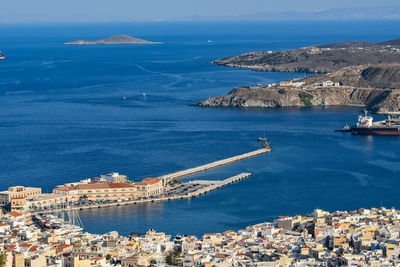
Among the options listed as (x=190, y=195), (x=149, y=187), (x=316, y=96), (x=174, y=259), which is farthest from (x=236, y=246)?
(x=316, y=96)

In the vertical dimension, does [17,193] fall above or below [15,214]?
below

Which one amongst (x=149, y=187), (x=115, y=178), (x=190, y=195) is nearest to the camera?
(x=190, y=195)

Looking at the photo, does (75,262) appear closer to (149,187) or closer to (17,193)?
(17,193)

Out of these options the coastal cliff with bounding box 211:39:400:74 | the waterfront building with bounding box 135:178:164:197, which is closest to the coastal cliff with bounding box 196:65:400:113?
the coastal cliff with bounding box 211:39:400:74

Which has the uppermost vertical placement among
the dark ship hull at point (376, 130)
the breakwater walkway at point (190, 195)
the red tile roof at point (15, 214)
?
the red tile roof at point (15, 214)

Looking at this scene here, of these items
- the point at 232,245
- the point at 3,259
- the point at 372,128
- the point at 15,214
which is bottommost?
the point at 372,128

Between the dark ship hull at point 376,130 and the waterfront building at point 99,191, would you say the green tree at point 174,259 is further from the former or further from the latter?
the dark ship hull at point 376,130

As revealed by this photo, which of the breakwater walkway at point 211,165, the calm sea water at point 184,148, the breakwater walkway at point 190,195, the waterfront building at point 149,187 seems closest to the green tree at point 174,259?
the calm sea water at point 184,148

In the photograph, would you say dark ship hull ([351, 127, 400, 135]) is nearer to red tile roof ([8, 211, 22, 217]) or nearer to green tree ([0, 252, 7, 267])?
red tile roof ([8, 211, 22, 217])
